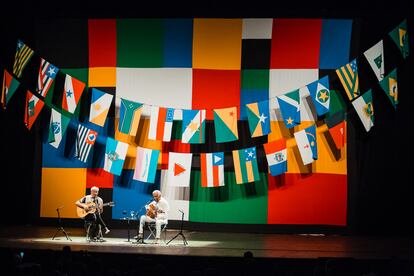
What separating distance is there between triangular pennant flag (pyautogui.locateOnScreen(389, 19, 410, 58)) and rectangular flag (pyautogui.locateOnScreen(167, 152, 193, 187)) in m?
3.79

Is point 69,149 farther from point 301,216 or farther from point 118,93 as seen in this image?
point 301,216

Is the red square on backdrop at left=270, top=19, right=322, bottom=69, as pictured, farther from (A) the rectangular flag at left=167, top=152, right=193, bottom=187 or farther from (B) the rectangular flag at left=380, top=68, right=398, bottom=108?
(A) the rectangular flag at left=167, top=152, right=193, bottom=187

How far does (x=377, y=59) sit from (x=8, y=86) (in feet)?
20.5

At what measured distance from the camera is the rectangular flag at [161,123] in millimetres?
10461

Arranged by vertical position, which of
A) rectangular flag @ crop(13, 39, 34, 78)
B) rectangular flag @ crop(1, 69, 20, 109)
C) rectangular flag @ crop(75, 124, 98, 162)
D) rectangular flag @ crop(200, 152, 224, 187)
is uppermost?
rectangular flag @ crop(13, 39, 34, 78)

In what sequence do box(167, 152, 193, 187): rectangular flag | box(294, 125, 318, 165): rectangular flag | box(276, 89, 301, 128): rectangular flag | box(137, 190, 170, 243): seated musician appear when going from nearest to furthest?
box(137, 190, 170, 243): seated musician
box(276, 89, 301, 128): rectangular flag
box(294, 125, 318, 165): rectangular flag
box(167, 152, 193, 187): rectangular flag

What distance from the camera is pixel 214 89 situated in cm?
1082

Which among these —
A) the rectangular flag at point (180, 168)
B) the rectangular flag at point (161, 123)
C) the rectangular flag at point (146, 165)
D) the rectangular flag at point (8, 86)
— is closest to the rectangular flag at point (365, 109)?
the rectangular flag at point (180, 168)

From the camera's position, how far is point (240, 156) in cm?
1044

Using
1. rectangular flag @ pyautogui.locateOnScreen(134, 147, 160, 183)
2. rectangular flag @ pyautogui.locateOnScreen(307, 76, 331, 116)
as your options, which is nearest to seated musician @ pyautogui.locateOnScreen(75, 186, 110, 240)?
rectangular flag @ pyautogui.locateOnScreen(134, 147, 160, 183)

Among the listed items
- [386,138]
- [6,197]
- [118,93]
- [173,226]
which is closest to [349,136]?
[386,138]

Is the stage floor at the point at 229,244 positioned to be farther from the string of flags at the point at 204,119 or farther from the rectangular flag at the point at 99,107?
the rectangular flag at the point at 99,107

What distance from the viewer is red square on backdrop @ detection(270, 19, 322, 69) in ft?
34.8

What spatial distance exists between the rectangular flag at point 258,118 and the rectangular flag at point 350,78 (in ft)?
4.24
